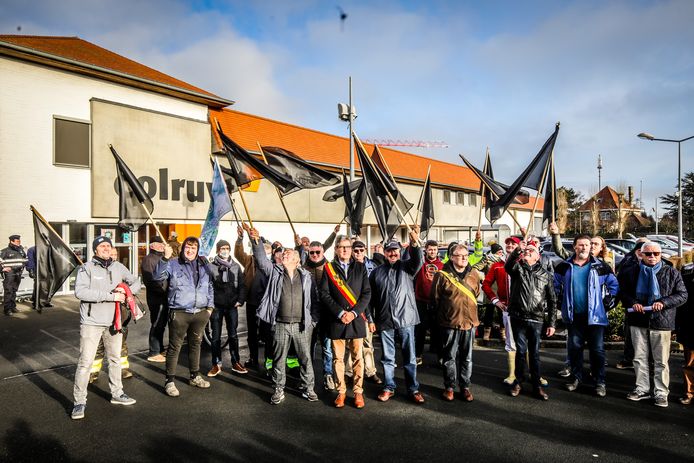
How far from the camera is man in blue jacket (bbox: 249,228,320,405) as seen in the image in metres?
5.49

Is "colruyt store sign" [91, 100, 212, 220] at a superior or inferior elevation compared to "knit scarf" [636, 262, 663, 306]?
superior

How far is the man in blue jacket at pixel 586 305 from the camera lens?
562 cm

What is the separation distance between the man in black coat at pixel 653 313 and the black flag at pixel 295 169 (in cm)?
501

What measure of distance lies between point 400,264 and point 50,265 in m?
4.85

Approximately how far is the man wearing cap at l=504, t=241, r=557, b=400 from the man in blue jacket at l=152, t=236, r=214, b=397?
4044 mm

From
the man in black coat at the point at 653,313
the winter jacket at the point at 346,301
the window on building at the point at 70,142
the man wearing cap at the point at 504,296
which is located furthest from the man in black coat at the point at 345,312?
the window on building at the point at 70,142

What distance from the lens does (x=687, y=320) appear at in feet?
17.6

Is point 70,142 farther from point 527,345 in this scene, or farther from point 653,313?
point 653,313

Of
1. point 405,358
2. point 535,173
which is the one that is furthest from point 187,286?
point 535,173

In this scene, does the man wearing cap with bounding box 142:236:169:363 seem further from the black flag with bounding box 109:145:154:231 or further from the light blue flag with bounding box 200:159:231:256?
the light blue flag with bounding box 200:159:231:256

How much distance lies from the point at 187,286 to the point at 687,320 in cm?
623

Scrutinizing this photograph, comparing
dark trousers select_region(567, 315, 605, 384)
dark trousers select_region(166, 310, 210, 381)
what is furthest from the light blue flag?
dark trousers select_region(567, 315, 605, 384)

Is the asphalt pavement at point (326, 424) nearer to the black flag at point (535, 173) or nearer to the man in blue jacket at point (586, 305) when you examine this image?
the man in blue jacket at point (586, 305)

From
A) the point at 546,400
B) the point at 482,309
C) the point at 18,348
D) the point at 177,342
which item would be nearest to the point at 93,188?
the point at 18,348
